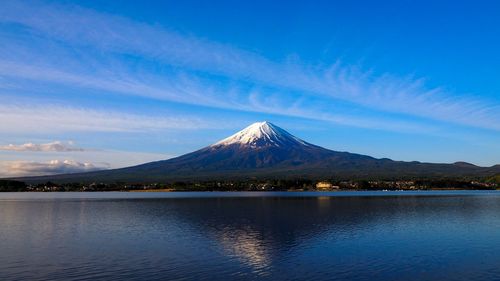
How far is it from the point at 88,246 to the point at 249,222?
57.3 feet

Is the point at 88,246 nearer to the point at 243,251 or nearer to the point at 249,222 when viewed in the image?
the point at 243,251

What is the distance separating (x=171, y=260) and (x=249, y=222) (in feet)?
66.3

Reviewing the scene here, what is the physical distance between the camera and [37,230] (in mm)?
37906

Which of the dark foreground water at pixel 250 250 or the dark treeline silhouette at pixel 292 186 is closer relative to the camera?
the dark foreground water at pixel 250 250

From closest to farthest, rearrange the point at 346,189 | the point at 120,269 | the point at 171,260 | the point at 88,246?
the point at 120,269, the point at 171,260, the point at 88,246, the point at 346,189

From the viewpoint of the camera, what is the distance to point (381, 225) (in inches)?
1612

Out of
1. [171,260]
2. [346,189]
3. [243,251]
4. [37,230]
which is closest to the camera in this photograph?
[171,260]

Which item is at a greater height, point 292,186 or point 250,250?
point 292,186

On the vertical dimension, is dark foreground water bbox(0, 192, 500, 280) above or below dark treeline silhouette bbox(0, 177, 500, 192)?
below

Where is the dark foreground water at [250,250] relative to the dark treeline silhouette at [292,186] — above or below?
below

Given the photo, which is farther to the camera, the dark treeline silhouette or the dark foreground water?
the dark treeline silhouette

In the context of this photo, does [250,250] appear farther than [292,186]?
No

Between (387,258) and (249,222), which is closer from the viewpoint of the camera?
(387,258)

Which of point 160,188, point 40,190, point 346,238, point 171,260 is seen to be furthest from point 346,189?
point 171,260
